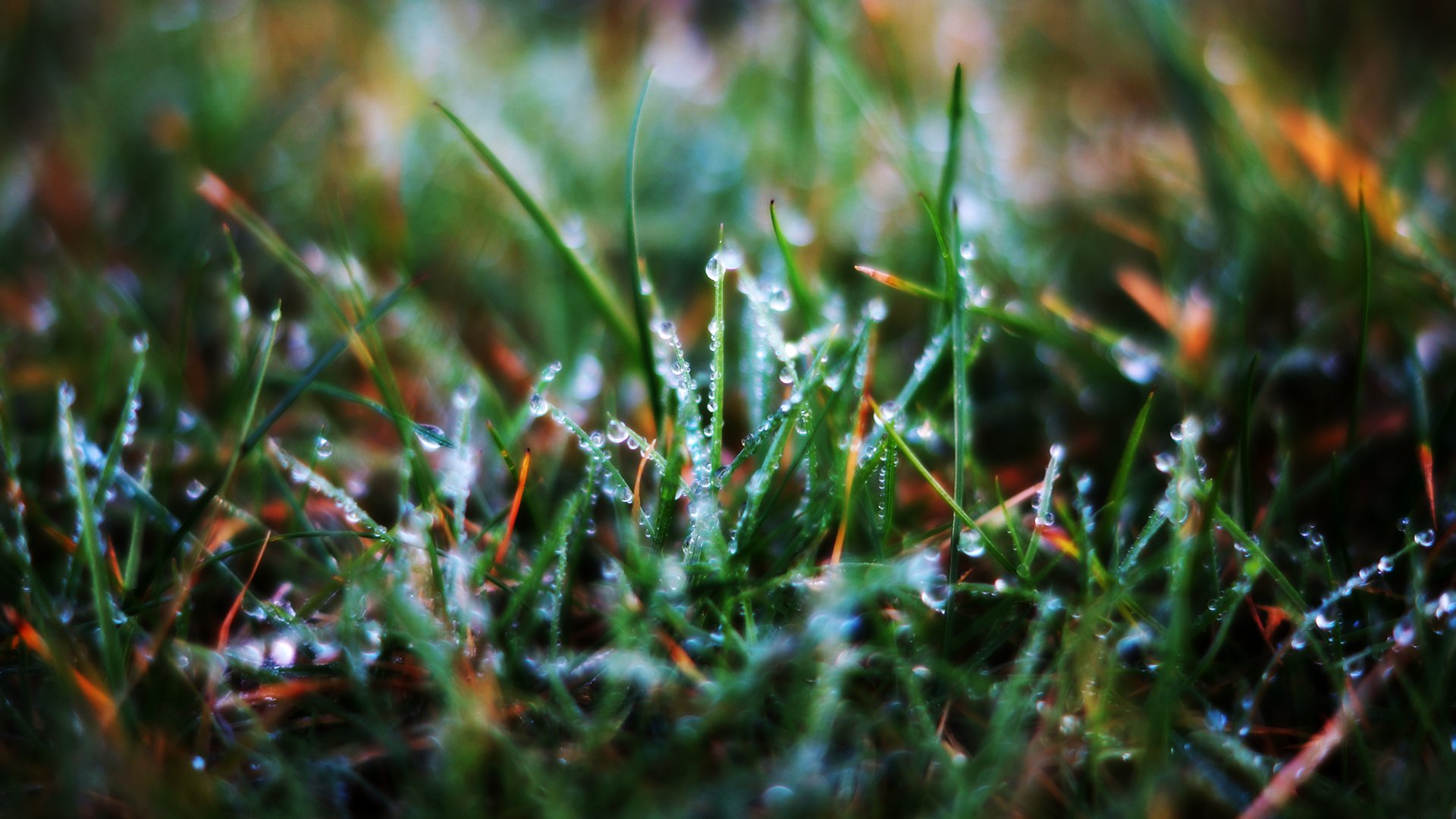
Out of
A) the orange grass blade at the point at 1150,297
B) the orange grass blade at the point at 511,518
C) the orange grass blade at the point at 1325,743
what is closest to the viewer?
the orange grass blade at the point at 1325,743

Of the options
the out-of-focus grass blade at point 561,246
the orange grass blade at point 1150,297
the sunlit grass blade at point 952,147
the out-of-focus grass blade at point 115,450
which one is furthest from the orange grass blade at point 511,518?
the orange grass blade at point 1150,297

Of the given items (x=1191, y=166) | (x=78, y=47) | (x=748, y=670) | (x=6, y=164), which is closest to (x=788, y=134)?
(x=1191, y=166)

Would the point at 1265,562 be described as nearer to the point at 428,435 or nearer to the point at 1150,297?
the point at 1150,297

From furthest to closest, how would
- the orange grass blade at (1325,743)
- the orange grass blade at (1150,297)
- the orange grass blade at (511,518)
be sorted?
the orange grass blade at (1150,297) → the orange grass blade at (511,518) → the orange grass blade at (1325,743)

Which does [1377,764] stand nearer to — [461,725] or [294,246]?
[461,725]

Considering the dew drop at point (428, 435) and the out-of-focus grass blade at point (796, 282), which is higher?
the out-of-focus grass blade at point (796, 282)

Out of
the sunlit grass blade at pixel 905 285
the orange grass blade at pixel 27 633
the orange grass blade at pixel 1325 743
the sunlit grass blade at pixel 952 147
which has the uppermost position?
the sunlit grass blade at pixel 952 147

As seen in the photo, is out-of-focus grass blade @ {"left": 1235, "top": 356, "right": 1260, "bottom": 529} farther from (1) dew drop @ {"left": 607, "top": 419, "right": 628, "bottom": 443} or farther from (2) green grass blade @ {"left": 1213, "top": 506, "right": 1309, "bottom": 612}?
(1) dew drop @ {"left": 607, "top": 419, "right": 628, "bottom": 443}

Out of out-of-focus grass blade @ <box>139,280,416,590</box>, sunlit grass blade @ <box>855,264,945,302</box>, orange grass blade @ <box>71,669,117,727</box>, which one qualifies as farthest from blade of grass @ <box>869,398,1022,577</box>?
orange grass blade @ <box>71,669,117,727</box>

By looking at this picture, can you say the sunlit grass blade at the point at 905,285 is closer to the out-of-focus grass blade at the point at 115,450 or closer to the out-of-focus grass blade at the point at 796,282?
the out-of-focus grass blade at the point at 796,282
